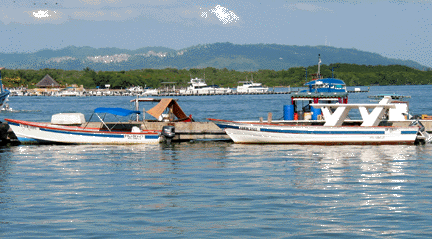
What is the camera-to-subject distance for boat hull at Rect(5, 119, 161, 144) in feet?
126

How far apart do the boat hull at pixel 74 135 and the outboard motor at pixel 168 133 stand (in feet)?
1.69

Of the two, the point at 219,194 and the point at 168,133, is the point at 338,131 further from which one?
the point at 219,194

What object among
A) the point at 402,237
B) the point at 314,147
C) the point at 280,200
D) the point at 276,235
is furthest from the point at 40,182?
the point at 314,147

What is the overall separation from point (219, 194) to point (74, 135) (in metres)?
20.5

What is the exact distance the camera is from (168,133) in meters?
38.5

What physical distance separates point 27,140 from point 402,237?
1202 inches

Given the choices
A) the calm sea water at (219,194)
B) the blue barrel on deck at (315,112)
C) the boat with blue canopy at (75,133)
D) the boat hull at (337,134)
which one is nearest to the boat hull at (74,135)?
the boat with blue canopy at (75,133)

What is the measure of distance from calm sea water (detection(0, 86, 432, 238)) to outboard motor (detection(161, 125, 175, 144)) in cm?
349

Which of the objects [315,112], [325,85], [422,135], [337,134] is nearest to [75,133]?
[315,112]

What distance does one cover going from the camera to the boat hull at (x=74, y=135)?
38.4m

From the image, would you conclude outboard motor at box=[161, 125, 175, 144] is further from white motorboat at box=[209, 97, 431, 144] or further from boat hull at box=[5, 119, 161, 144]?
white motorboat at box=[209, 97, 431, 144]

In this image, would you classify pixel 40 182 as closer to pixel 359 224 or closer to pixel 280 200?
pixel 280 200

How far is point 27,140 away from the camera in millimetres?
39625

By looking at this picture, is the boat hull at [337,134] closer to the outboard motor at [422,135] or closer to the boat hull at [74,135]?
the outboard motor at [422,135]
